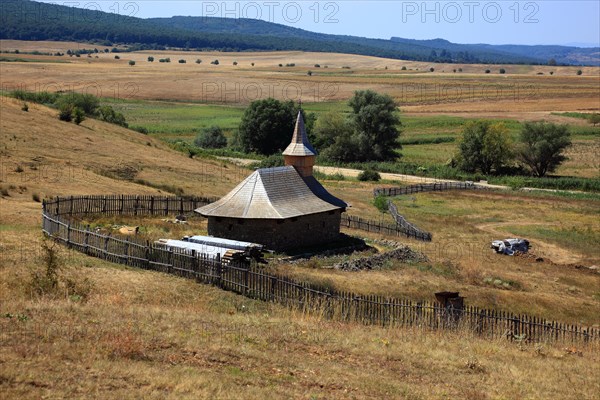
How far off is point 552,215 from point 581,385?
41.7m

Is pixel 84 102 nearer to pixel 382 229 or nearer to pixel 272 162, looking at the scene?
pixel 272 162

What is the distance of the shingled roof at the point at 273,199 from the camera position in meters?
34.3

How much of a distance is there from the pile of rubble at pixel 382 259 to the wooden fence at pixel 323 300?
8124mm

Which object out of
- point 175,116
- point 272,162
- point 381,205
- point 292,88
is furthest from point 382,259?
point 292,88

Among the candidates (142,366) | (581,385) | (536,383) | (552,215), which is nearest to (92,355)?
(142,366)

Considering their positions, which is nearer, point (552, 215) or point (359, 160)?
point (552, 215)

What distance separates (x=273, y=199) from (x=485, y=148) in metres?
53.3

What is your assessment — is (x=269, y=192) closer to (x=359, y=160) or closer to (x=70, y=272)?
(x=70, y=272)

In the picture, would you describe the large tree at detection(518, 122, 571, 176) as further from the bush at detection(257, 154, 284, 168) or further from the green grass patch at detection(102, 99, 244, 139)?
the green grass patch at detection(102, 99, 244, 139)

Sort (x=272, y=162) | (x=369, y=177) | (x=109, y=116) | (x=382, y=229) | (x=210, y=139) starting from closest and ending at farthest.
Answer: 1. (x=382, y=229)
2. (x=369, y=177)
3. (x=272, y=162)
4. (x=109, y=116)
5. (x=210, y=139)

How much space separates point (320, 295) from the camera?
22.7 metres

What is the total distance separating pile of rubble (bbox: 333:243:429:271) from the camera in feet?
107

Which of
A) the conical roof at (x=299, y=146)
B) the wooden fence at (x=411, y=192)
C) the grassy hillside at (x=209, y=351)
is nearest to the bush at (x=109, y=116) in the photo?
the wooden fence at (x=411, y=192)

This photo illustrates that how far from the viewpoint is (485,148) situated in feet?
275
